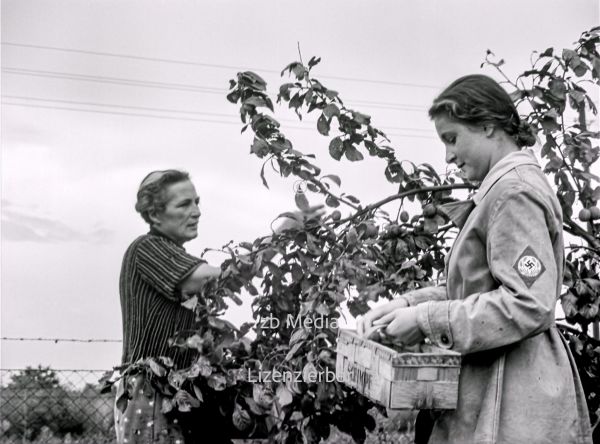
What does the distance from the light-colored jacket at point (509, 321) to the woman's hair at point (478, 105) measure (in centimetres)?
9

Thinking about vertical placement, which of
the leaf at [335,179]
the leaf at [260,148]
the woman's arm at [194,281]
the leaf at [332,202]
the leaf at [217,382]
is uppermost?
the leaf at [260,148]

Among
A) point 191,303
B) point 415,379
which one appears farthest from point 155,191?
point 415,379

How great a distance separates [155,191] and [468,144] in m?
1.95

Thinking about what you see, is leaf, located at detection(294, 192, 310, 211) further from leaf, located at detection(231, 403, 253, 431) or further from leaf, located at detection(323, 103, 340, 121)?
leaf, located at detection(231, 403, 253, 431)

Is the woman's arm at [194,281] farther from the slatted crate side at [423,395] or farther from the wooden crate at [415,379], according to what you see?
the slatted crate side at [423,395]

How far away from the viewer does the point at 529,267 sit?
192 centimetres

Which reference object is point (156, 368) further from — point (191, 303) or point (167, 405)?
point (191, 303)

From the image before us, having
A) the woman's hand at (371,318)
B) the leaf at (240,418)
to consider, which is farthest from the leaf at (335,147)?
the woman's hand at (371,318)

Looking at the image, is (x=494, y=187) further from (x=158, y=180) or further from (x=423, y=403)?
(x=158, y=180)

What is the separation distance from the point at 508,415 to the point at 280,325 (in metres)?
1.63

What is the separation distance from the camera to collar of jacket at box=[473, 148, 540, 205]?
2.06 m

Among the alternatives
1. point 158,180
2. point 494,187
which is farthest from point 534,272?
point 158,180

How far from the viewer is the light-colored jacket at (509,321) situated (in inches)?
75.6

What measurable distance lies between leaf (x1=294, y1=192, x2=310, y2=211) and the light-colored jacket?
56.2 inches
